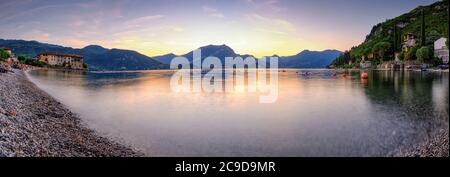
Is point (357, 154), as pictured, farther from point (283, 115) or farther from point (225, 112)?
point (225, 112)

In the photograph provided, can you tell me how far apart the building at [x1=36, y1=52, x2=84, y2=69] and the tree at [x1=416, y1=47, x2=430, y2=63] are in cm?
11027

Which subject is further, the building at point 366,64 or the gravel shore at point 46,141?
the building at point 366,64

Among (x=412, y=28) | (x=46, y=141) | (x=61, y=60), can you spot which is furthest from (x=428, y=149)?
(x=61, y=60)

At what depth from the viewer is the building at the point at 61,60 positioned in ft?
373

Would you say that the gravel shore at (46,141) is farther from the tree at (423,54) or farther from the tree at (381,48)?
the tree at (381,48)

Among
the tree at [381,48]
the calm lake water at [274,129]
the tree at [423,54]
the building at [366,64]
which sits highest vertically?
the tree at [381,48]

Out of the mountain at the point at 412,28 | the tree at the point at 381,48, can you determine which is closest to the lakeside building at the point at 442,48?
the mountain at the point at 412,28

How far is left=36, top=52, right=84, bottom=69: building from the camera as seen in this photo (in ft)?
373

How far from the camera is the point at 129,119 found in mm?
15492

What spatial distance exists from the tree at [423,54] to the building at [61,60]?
362 feet

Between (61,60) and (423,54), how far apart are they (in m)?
115

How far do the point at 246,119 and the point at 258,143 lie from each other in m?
4.77

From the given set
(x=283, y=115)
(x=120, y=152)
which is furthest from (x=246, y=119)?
(x=120, y=152)

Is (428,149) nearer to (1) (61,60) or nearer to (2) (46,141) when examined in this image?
(2) (46,141)
